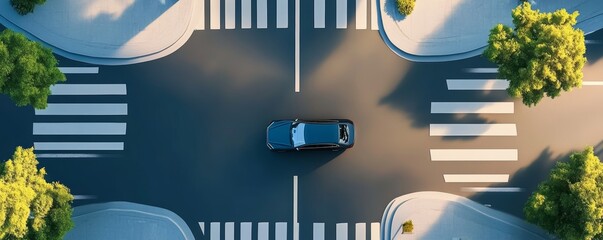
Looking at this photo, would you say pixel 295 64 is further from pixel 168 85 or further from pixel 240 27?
pixel 168 85

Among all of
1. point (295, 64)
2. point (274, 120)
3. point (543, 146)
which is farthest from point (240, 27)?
point (543, 146)

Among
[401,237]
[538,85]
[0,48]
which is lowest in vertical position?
[401,237]

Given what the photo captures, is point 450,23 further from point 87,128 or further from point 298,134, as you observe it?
point 87,128

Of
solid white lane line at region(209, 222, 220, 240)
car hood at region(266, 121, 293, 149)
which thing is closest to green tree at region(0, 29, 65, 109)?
solid white lane line at region(209, 222, 220, 240)

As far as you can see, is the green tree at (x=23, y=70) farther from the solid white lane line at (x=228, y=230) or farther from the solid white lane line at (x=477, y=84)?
the solid white lane line at (x=477, y=84)

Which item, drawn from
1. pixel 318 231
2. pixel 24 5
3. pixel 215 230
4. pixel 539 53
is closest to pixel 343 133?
pixel 318 231
